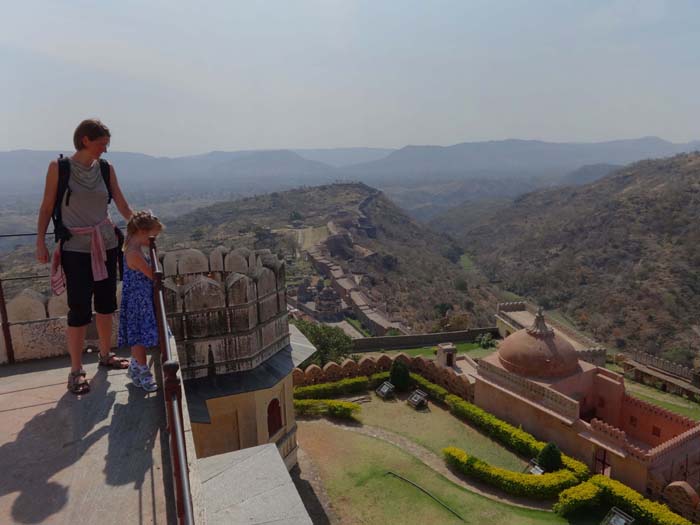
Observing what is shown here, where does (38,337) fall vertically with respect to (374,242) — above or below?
above

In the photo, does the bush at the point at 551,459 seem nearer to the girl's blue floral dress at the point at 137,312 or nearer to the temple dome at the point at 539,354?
the temple dome at the point at 539,354

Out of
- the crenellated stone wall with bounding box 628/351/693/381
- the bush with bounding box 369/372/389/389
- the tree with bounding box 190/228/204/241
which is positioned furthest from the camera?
the tree with bounding box 190/228/204/241

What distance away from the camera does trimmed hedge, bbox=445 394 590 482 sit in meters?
16.4

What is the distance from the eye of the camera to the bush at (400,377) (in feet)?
75.0

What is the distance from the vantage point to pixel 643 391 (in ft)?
82.3

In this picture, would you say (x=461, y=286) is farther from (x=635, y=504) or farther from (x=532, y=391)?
(x=635, y=504)

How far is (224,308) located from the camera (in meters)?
11.6

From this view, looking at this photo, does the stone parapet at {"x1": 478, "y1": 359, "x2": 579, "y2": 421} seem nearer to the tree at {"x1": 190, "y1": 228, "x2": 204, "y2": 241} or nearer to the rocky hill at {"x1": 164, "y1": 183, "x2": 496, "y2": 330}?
the rocky hill at {"x1": 164, "y1": 183, "x2": 496, "y2": 330}

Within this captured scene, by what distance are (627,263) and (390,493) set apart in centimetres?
5724

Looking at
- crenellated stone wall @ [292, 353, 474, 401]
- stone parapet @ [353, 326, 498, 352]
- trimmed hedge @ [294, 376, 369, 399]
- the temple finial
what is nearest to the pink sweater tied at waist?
trimmed hedge @ [294, 376, 369, 399]

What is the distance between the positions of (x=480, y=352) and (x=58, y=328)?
1048 inches

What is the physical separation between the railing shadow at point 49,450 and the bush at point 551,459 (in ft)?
49.6

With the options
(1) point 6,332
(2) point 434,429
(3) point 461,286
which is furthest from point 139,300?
(3) point 461,286

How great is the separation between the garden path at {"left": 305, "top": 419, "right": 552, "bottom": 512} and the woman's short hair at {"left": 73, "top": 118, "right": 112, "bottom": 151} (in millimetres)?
15198
